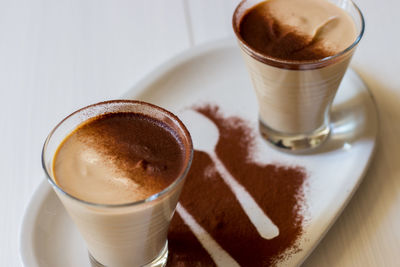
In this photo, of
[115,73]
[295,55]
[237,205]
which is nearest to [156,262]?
[237,205]

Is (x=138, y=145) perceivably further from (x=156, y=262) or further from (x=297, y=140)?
(x=297, y=140)

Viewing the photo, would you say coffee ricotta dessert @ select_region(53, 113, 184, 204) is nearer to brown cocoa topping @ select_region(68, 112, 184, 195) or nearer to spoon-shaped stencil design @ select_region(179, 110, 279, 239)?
brown cocoa topping @ select_region(68, 112, 184, 195)

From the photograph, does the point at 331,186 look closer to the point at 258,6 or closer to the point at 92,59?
the point at 258,6

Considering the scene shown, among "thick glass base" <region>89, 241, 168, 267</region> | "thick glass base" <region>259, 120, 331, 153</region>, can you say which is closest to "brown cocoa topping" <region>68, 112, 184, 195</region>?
"thick glass base" <region>89, 241, 168, 267</region>

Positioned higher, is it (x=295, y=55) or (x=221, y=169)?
(x=295, y=55)

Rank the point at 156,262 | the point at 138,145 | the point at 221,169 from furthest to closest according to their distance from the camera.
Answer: the point at 221,169, the point at 156,262, the point at 138,145

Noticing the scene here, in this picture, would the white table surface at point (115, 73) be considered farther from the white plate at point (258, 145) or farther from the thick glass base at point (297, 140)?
the thick glass base at point (297, 140)
